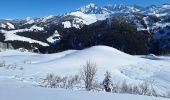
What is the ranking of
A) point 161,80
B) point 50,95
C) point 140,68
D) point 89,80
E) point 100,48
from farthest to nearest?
point 100,48, point 140,68, point 161,80, point 89,80, point 50,95

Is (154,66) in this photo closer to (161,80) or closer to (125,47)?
(161,80)

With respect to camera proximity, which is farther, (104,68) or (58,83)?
(104,68)

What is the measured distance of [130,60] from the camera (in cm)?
5175

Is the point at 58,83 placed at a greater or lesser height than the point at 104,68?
lesser

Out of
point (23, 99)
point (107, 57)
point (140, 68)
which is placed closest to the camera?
point (23, 99)

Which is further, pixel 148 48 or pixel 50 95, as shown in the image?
pixel 148 48

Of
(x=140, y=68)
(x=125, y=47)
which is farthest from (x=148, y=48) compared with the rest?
(x=140, y=68)

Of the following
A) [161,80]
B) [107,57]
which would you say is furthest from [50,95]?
[107,57]

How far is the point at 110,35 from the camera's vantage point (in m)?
199

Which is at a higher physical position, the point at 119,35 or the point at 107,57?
the point at 119,35

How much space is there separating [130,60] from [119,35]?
14462 cm

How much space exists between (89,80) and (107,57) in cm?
2724

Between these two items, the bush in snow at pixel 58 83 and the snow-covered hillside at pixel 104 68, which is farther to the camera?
the snow-covered hillside at pixel 104 68

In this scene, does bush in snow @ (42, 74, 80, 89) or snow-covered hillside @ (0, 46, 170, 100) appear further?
snow-covered hillside @ (0, 46, 170, 100)
